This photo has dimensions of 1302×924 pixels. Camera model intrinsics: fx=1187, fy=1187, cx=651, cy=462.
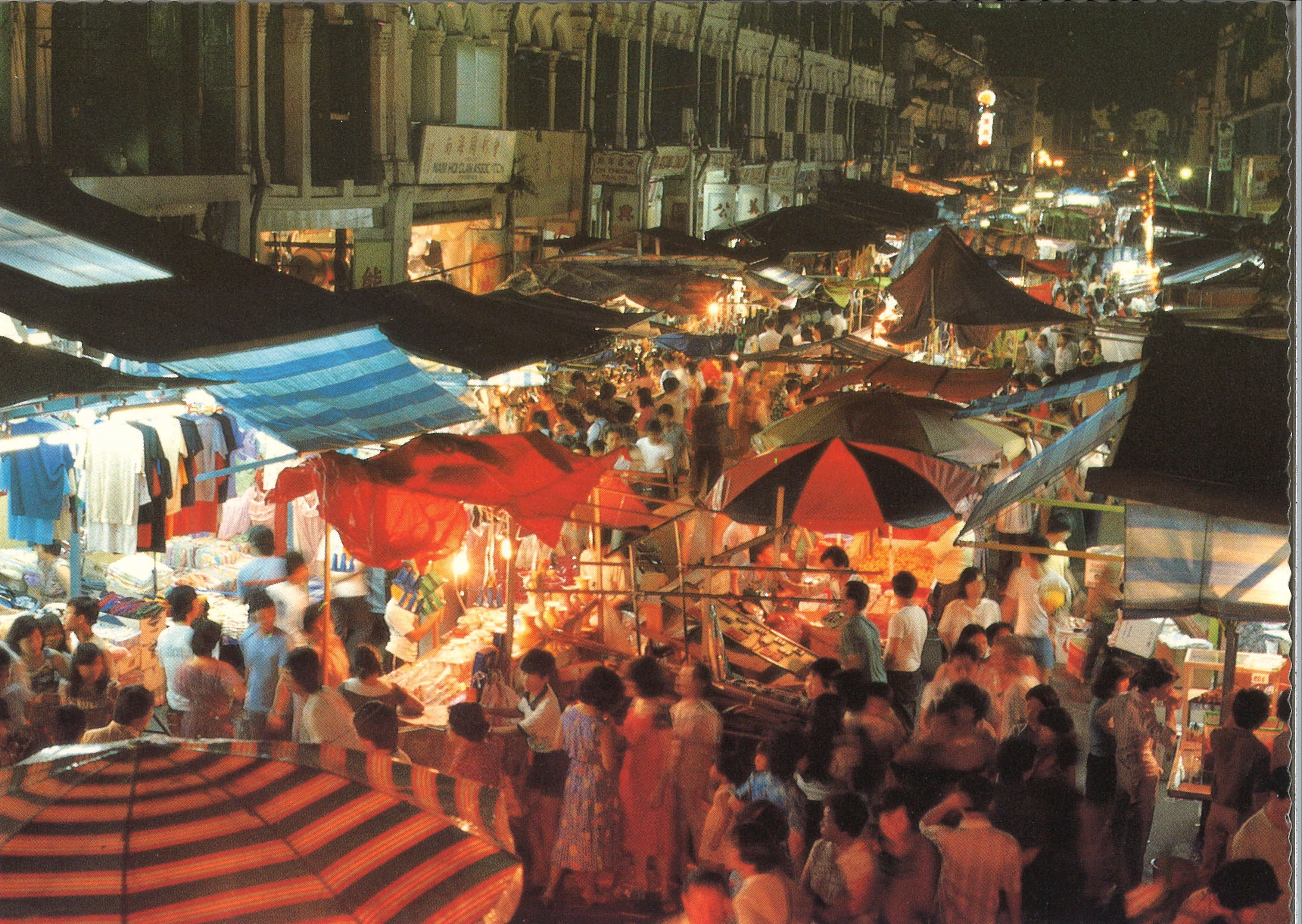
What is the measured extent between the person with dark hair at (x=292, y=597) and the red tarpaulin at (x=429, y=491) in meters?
1.02

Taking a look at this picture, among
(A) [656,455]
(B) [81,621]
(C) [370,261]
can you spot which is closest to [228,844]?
(B) [81,621]

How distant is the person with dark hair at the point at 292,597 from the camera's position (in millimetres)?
7543

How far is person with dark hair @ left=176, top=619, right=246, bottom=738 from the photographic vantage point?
634 cm

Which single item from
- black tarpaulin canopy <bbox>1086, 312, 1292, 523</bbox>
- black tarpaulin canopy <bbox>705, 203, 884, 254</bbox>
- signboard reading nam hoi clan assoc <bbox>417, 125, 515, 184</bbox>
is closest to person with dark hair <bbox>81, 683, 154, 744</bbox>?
black tarpaulin canopy <bbox>1086, 312, 1292, 523</bbox>

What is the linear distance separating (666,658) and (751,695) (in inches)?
41.4

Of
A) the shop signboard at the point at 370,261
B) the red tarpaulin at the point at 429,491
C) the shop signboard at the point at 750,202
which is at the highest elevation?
the shop signboard at the point at 750,202

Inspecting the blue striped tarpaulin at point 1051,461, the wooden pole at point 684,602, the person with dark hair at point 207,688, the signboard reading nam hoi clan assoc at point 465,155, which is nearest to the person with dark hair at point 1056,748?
the blue striped tarpaulin at point 1051,461

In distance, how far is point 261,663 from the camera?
6.61m

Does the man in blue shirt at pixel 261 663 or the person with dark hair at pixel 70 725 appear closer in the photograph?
the person with dark hair at pixel 70 725

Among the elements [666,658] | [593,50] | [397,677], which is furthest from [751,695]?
[593,50]

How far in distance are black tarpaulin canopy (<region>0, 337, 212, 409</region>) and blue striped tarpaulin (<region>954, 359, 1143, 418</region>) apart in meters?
5.10

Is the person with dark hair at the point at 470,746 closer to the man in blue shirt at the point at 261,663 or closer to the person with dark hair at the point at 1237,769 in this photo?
the man in blue shirt at the point at 261,663

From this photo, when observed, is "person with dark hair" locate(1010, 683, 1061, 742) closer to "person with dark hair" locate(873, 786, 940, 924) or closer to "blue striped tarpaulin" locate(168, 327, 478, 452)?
"person with dark hair" locate(873, 786, 940, 924)

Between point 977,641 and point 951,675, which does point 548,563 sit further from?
point 951,675
